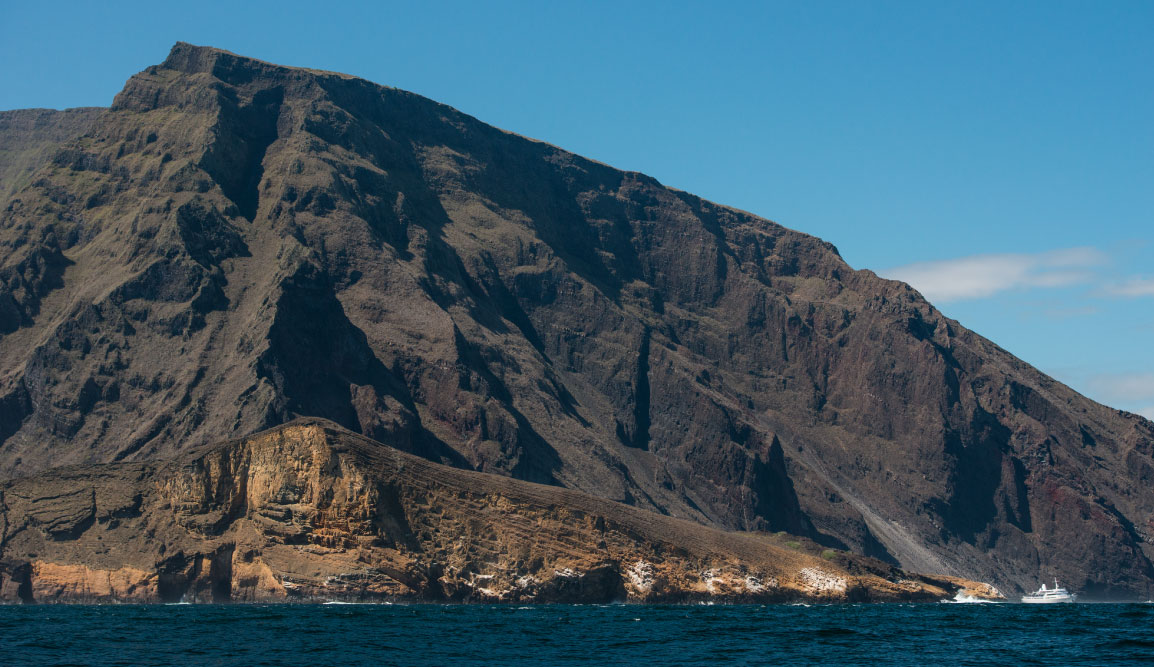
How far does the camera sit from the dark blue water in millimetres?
56656

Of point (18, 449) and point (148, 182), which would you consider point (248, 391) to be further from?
point (148, 182)

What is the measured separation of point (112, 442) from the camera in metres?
162

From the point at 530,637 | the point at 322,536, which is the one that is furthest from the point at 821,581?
the point at 530,637

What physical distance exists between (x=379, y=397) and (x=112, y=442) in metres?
34.9

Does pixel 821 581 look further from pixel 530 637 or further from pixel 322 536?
pixel 530 637

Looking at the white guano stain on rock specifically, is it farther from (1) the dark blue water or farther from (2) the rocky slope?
(1) the dark blue water

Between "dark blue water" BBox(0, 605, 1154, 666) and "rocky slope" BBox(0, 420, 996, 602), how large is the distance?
4851 mm

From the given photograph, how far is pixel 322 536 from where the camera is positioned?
3602 inches

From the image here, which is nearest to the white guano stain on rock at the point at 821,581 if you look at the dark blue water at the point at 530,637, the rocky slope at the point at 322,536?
the rocky slope at the point at 322,536

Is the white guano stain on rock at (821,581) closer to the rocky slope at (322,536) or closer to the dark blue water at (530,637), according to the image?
the rocky slope at (322,536)

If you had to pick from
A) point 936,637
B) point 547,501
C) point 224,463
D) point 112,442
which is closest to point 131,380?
point 112,442

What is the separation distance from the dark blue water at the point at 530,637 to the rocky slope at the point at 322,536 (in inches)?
191

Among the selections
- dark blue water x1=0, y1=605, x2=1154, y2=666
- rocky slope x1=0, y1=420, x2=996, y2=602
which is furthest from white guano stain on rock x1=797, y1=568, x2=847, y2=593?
dark blue water x1=0, y1=605, x2=1154, y2=666

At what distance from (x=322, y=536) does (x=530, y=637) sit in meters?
29.3
